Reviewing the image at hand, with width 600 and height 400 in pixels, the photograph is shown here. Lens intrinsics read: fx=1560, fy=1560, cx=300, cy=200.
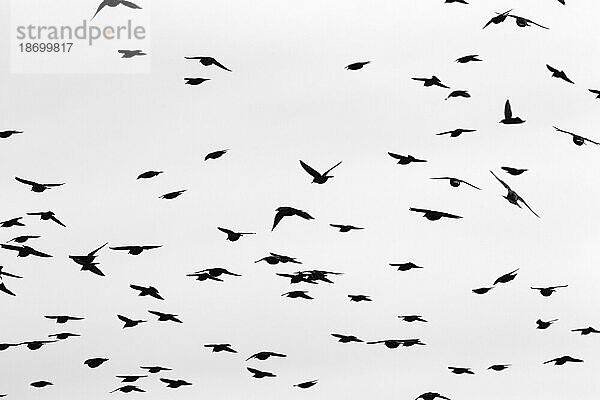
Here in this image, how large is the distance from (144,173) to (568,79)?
14.9m

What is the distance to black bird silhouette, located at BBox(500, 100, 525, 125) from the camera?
5138cm

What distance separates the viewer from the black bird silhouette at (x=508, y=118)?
5138 centimetres

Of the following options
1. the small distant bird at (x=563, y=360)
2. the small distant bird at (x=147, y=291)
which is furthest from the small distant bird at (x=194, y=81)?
the small distant bird at (x=563, y=360)

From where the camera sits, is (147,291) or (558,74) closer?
(558,74)

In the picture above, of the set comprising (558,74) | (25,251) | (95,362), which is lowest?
(95,362)

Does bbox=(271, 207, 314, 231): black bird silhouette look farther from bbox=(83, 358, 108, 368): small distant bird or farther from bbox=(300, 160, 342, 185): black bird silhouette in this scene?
bbox=(83, 358, 108, 368): small distant bird

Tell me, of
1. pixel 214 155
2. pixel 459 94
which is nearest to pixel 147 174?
pixel 214 155

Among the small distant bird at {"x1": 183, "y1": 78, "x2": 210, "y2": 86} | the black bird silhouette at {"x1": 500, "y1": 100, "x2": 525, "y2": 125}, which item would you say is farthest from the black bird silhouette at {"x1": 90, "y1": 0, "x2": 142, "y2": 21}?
the black bird silhouette at {"x1": 500, "y1": 100, "x2": 525, "y2": 125}

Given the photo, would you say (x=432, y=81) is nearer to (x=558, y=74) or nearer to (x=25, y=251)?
(x=558, y=74)

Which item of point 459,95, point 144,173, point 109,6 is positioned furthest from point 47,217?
point 459,95

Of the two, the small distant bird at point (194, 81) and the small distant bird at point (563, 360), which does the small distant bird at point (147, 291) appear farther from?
the small distant bird at point (563, 360)

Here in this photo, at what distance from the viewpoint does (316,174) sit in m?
51.6

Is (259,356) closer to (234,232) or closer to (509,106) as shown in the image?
(234,232)

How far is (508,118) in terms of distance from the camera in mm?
51719
